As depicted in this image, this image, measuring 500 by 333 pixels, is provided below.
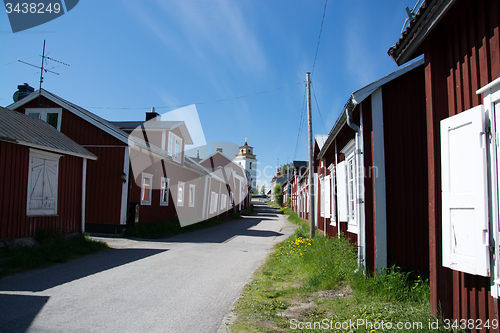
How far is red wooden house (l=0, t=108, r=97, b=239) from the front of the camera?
27.9 feet

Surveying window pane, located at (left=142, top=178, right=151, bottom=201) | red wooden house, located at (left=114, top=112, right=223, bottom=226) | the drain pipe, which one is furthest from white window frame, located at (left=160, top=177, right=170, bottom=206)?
the drain pipe

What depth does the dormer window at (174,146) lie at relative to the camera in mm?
18523

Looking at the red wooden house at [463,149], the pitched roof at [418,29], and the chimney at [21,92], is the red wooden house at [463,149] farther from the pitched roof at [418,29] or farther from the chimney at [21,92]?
the chimney at [21,92]

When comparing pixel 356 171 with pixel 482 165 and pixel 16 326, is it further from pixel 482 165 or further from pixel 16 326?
pixel 16 326

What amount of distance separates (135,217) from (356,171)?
33.3ft

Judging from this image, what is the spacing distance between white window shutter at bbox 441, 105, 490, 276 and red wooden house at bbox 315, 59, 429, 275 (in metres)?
2.35

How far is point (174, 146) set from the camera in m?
19.2

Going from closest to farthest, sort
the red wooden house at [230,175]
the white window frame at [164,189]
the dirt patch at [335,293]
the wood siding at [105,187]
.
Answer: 1. the dirt patch at [335,293]
2. the wood siding at [105,187]
3. the white window frame at [164,189]
4. the red wooden house at [230,175]

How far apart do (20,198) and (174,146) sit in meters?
10.6

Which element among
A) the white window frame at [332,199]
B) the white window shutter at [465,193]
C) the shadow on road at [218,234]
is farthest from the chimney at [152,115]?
the white window shutter at [465,193]

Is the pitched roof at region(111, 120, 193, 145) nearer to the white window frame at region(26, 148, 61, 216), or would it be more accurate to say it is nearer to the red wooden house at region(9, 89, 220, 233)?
the red wooden house at region(9, 89, 220, 233)

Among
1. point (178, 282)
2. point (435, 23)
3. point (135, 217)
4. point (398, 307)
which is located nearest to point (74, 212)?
point (135, 217)

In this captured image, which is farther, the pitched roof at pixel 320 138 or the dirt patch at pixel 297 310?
the pitched roof at pixel 320 138

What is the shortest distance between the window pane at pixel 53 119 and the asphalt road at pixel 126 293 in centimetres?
793
